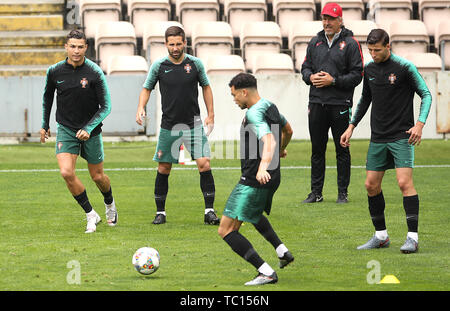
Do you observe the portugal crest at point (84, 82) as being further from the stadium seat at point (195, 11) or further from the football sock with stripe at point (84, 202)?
the stadium seat at point (195, 11)

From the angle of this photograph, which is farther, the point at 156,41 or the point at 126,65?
the point at 156,41

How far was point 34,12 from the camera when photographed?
23.2 meters

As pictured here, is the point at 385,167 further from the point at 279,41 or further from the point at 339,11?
the point at 279,41

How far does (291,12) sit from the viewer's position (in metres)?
22.8

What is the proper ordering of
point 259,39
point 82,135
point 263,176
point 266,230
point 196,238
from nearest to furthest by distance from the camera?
1. point 263,176
2. point 266,230
3. point 196,238
4. point 82,135
5. point 259,39

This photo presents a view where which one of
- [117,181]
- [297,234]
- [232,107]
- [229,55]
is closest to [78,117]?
[297,234]

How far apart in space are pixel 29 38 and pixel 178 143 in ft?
44.1

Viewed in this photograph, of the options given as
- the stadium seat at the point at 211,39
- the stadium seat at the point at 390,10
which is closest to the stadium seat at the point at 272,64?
the stadium seat at the point at 211,39

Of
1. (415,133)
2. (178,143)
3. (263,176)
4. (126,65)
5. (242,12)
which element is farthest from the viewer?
(242,12)

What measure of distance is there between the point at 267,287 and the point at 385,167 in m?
2.35

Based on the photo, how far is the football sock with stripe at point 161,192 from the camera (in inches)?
385

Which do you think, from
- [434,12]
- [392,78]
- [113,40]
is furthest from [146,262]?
[434,12]

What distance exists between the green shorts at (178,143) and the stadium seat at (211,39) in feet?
37.5

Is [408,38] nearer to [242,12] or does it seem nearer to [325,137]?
[242,12]
